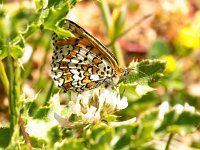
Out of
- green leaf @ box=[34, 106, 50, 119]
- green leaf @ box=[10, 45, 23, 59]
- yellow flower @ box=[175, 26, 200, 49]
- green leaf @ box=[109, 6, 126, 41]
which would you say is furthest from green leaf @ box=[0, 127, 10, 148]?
yellow flower @ box=[175, 26, 200, 49]

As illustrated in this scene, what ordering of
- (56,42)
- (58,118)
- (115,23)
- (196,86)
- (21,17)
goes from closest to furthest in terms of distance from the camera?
(21,17) < (58,118) < (56,42) < (115,23) < (196,86)

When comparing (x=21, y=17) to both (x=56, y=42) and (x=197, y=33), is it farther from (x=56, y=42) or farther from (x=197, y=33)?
(x=197, y=33)

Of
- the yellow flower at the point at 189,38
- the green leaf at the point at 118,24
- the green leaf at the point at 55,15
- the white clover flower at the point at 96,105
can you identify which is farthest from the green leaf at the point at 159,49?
the green leaf at the point at 55,15

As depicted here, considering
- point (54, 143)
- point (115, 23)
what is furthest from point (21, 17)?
point (115, 23)

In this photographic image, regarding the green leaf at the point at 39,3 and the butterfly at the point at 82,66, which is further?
the butterfly at the point at 82,66

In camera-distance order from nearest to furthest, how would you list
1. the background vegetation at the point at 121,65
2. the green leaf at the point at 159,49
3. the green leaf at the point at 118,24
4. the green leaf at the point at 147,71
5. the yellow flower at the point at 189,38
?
the background vegetation at the point at 121,65 → the green leaf at the point at 147,71 → the green leaf at the point at 118,24 → the yellow flower at the point at 189,38 → the green leaf at the point at 159,49

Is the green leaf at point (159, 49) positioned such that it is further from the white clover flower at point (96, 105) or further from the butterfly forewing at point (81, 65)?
the white clover flower at point (96, 105)
